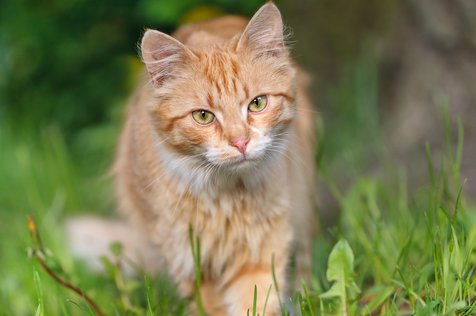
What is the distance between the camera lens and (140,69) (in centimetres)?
461

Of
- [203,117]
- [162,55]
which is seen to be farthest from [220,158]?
[162,55]

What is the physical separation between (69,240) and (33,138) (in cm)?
146

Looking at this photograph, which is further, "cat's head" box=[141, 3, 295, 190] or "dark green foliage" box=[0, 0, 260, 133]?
"dark green foliage" box=[0, 0, 260, 133]

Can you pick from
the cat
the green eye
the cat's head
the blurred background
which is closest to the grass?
the blurred background

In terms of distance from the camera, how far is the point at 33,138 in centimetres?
489

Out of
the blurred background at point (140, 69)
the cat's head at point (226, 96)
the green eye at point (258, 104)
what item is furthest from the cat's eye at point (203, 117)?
the blurred background at point (140, 69)

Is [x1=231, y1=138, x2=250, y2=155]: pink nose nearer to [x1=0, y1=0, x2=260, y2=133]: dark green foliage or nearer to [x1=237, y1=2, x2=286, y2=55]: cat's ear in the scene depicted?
[x1=237, y1=2, x2=286, y2=55]: cat's ear

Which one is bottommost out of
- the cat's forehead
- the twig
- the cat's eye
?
the twig

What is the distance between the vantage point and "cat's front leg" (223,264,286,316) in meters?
2.61

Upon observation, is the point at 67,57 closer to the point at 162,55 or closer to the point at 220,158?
the point at 162,55

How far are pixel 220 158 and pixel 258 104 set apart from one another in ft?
0.84

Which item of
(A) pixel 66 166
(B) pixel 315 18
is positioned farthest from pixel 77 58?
(B) pixel 315 18

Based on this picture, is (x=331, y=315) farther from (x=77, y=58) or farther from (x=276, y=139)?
(x=77, y=58)

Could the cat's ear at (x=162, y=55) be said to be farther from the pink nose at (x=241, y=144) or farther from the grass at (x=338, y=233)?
the grass at (x=338, y=233)
